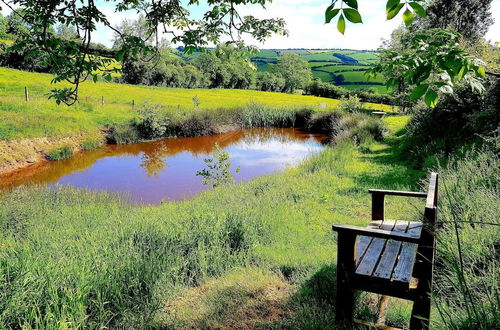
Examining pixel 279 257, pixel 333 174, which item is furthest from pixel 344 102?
pixel 279 257

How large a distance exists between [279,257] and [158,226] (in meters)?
1.95

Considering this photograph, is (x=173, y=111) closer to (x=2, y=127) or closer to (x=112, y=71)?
(x=2, y=127)

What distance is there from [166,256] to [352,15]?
3.86 meters

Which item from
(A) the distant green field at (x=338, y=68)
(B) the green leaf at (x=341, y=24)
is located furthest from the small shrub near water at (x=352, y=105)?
(A) the distant green field at (x=338, y=68)

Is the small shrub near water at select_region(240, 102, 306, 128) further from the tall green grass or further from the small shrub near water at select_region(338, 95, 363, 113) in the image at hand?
the tall green grass

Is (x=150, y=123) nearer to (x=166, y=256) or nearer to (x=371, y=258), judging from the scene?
(x=166, y=256)

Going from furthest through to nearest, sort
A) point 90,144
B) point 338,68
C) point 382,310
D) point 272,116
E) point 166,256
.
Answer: point 338,68 < point 272,116 < point 90,144 < point 166,256 < point 382,310

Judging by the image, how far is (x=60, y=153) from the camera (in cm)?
1795

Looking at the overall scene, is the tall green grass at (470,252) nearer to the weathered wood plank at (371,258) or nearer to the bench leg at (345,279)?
the weathered wood plank at (371,258)

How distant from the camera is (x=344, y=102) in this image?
90.3ft

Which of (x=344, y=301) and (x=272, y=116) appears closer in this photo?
(x=344, y=301)

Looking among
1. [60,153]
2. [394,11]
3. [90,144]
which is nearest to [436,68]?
[394,11]

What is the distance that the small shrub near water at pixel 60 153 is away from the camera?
17.5 metres

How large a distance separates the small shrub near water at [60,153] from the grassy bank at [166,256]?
31.3 feet
